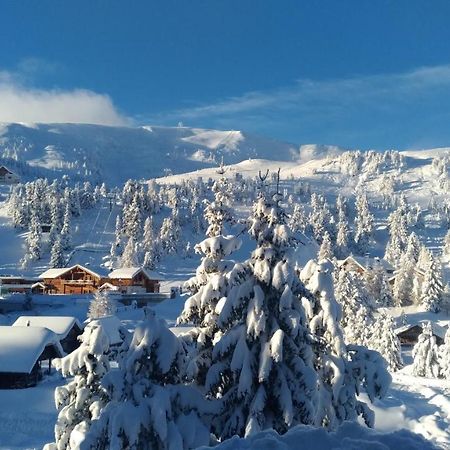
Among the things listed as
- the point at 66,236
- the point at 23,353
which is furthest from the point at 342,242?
the point at 23,353

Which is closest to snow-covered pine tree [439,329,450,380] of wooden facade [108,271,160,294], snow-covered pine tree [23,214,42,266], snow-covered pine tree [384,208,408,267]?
wooden facade [108,271,160,294]

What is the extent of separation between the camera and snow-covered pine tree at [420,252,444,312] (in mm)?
88625

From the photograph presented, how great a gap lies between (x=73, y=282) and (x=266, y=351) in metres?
83.9

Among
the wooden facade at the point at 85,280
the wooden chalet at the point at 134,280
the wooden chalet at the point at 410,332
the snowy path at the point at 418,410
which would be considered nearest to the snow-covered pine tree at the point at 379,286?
the wooden chalet at the point at 410,332

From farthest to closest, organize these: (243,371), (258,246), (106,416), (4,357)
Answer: (4,357) < (258,246) < (243,371) < (106,416)

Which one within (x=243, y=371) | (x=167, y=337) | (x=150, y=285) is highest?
(x=167, y=337)

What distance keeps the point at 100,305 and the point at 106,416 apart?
5819cm

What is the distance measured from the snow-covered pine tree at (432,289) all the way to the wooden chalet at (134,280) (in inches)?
1704

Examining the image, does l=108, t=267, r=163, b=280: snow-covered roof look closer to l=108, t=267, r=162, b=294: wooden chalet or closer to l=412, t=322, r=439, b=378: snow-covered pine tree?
l=108, t=267, r=162, b=294: wooden chalet

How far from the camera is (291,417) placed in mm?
13117

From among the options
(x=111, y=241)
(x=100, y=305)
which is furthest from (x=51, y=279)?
(x=111, y=241)

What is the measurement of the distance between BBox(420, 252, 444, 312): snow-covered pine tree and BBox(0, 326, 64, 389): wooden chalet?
6268cm

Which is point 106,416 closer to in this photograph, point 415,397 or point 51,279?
point 415,397

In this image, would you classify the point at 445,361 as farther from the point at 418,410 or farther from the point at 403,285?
the point at 403,285
